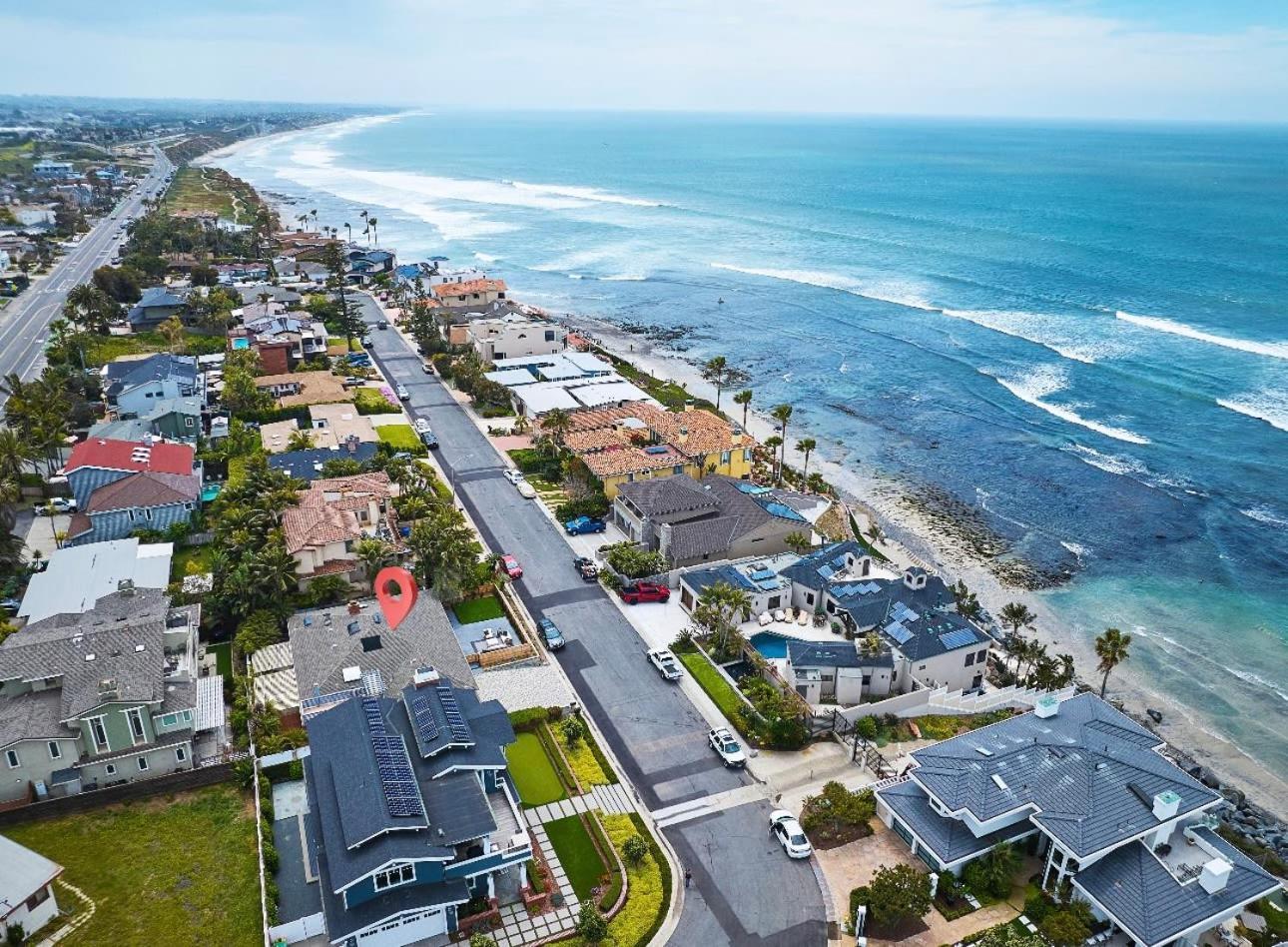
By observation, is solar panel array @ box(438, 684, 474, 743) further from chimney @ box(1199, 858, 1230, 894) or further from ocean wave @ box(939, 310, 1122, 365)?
ocean wave @ box(939, 310, 1122, 365)

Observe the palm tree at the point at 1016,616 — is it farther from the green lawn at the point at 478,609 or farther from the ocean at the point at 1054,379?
the green lawn at the point at 478,609

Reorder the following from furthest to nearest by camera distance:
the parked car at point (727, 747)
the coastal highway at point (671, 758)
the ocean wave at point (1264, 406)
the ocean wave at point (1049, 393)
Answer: the ocean wave at point (1264, 406) < the ocean wave at point (1049, 393) < the parked car at point (727, 747) < the coastal highway at point (671, 758)

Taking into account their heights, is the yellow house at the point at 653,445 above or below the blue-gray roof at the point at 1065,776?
above

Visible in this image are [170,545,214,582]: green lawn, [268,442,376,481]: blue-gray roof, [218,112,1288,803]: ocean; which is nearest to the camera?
[170,545,214,582]: green lawn

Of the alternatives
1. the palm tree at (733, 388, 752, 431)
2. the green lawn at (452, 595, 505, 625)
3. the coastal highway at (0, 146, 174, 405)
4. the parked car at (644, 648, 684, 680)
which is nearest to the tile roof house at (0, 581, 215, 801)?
the green lawn at (452, 595, 505, 625)

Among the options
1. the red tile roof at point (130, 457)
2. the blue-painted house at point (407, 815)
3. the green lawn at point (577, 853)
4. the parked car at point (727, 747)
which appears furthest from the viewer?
the red tile roof at point (130, 457)

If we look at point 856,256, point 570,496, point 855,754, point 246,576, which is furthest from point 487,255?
point 855,754

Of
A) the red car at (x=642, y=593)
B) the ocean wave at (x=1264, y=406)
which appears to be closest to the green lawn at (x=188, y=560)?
the red car at (x=642, y=593)

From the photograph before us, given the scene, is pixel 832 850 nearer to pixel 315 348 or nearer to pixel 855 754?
pixel 855 754
